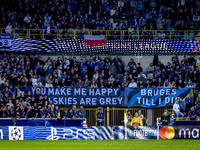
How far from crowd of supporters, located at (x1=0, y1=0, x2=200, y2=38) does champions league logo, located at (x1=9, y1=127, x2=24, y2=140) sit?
10761 mm

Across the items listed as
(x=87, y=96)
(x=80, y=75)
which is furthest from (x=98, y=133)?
(x=80, y=75)

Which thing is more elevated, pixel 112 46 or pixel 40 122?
pixel 112 46

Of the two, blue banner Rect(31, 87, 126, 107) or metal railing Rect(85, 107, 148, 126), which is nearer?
blue banner Rect(31, 87, 126, 107)

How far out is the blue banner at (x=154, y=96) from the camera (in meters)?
23.1

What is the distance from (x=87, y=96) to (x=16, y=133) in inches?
243

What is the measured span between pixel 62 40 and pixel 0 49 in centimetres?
411

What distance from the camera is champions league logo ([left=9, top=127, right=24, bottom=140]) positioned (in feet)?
60.7

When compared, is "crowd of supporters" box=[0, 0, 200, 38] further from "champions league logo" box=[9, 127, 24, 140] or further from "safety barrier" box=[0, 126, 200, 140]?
"champions league logo" box=[9, 127, 24, 140]

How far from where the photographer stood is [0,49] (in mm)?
25688

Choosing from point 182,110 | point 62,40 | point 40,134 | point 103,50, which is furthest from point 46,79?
point 182,110

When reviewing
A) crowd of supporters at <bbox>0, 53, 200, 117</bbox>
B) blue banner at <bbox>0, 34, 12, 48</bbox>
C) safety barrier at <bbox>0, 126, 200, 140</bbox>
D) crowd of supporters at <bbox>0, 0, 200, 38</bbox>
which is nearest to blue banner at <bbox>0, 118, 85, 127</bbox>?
crowd of supporters at <bbox>0, 53, 200, 117</bbox>

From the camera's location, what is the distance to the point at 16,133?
18578 mm

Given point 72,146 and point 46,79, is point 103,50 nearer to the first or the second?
point 46,79

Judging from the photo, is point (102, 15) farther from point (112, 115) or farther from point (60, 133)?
point (60, 133)
